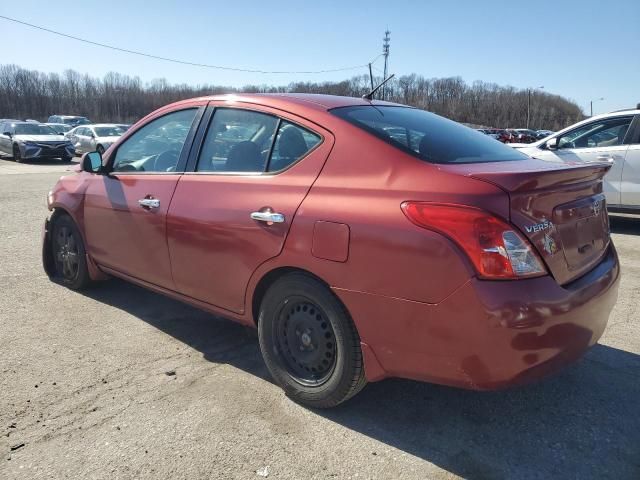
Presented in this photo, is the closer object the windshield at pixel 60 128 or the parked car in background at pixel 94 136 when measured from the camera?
the parked car in background at pixel 94 136

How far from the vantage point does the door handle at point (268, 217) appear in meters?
2.77

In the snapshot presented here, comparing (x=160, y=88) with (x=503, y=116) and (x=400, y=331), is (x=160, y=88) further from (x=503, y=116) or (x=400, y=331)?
(x=400, y=331)

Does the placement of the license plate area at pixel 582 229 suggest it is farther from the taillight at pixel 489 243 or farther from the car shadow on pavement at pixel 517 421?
the car shadow on pavement at pixel 517 421

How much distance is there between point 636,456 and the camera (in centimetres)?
246

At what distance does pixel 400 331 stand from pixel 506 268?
1.80 ft

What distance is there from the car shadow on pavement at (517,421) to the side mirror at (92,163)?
1818 mm

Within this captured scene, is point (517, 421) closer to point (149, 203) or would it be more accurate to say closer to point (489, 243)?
point (489, 243)

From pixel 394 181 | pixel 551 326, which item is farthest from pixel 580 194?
pixel 394 181

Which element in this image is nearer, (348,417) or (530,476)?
(530,476)

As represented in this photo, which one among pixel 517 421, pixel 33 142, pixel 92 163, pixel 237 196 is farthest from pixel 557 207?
pixel 33 142

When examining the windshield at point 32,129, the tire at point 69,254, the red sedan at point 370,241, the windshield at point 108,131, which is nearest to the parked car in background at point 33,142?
the windshield at point 32,129

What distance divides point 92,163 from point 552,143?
700 centimetres

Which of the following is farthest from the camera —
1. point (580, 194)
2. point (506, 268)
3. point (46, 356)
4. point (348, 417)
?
point (46, 356)

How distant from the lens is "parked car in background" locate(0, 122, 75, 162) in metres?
21.5
